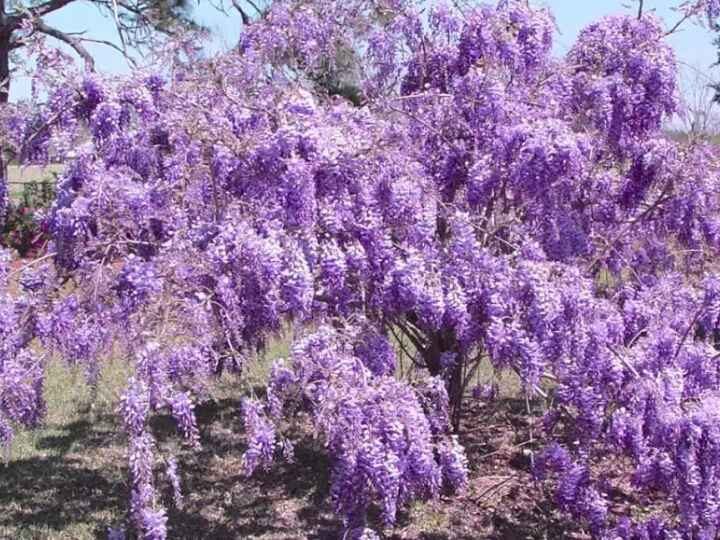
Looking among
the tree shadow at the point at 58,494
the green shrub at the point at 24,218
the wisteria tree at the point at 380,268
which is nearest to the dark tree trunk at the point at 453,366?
the wisteria tree at the point at 380,268

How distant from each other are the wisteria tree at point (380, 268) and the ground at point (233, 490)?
2.44 feet

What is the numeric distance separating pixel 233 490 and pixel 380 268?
263 centimetres

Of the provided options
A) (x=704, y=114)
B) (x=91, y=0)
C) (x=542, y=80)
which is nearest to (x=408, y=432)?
(x=542, y=80)

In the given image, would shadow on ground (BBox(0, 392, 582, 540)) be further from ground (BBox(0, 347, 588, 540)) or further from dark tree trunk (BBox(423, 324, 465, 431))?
dark tree trunk (BBox(423, 324, 465, 431))

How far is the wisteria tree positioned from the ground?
0.74 meters

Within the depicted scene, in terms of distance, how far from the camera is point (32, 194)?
1722 cm

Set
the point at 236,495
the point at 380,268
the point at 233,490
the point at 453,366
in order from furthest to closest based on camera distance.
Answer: the point at 233,490
the point at 236,495
the point at 453,366
the point at 380,268

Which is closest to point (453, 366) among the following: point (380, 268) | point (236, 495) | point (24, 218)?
point (380, 268)

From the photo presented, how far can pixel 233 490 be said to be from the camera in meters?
5.98

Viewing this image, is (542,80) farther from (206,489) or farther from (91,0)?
(91,0)

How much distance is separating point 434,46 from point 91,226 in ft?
8.57

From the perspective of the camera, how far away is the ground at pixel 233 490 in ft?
17.4

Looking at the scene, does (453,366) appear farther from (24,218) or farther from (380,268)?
(24,218)

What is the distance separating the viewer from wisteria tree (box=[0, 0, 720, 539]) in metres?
3.67
